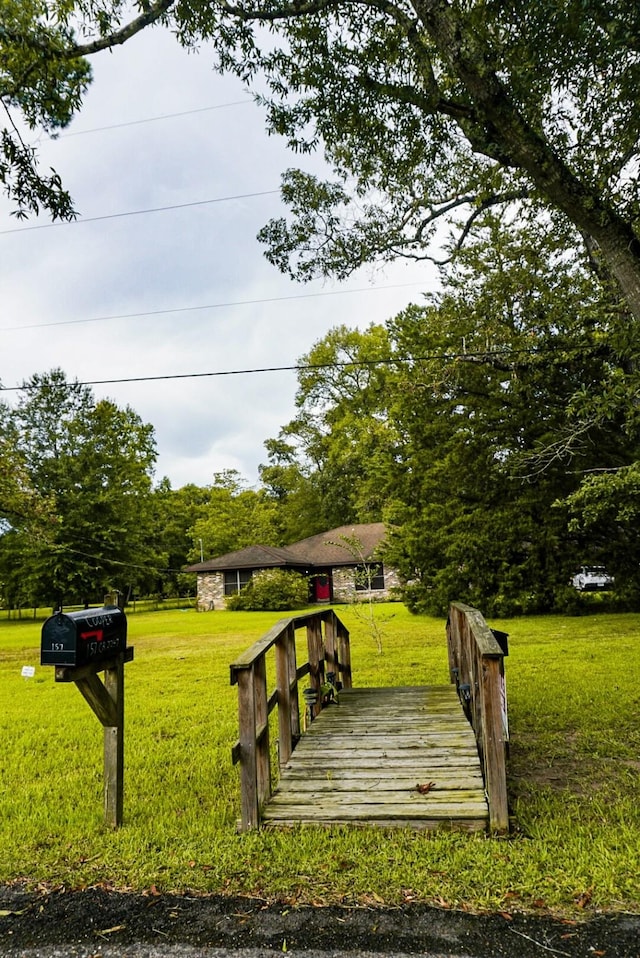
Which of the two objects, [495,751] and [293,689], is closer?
[495,751]

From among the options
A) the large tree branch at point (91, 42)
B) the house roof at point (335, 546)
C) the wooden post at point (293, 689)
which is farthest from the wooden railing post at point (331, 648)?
the house roof at point (335, 546)

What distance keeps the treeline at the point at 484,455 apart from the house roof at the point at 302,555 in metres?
1.71

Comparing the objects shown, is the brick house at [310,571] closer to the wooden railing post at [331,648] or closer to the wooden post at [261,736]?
the wooden railing post at [331,648]

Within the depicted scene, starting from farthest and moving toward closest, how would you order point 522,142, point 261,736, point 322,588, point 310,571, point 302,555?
point 322,588 → point 302,555 → point 310,571 → point 522,142 → point 261,736

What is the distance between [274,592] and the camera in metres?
23.9

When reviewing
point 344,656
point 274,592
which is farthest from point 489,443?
point 274,592

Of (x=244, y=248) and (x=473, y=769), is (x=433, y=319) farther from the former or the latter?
(x=473, y=769)

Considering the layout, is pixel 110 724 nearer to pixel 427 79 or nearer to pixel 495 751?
pixel 495 751

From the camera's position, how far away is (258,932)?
222cm

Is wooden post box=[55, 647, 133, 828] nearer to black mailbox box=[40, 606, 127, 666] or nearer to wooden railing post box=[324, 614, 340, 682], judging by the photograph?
black mailbox box=[40, 606, 127, 666]

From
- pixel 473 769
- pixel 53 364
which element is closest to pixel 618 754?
pixel 473 769

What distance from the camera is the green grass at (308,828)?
8.30ft

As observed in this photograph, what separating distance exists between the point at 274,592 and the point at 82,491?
1266cm

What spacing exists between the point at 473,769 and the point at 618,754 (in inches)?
67.6
